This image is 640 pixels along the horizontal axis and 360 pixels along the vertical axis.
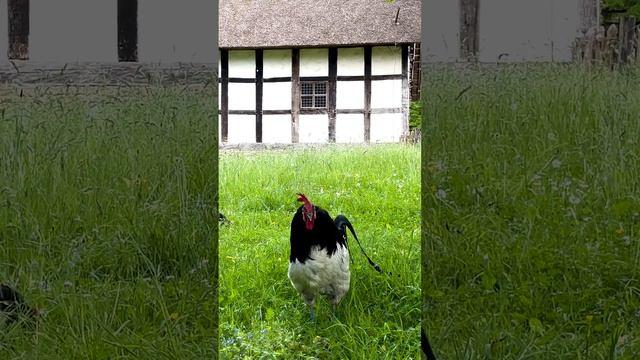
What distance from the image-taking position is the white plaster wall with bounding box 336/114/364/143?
2561mm

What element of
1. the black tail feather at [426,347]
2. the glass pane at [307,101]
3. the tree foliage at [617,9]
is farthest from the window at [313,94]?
the tree foliage at [617,9]

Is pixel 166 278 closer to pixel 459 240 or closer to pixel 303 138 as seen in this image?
pixel 303 138

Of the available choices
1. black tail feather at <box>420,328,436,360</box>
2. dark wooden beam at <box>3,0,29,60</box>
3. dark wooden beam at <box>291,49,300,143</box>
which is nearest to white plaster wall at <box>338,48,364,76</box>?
dark wooden beam at <box>291,49,300,143</box>

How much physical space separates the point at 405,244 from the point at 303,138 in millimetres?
580

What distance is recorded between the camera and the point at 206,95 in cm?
284

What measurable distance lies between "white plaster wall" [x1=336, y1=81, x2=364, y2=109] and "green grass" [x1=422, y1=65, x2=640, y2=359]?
0.28 meters

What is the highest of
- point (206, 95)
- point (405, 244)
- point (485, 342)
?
point (206, 95)

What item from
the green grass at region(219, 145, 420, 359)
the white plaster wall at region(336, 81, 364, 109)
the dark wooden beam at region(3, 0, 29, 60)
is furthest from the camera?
the dark wooden beam at region(3, 0, 29, 60)

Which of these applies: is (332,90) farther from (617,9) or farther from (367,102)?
(617,9)

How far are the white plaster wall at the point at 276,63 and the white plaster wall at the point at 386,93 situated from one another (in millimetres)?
348

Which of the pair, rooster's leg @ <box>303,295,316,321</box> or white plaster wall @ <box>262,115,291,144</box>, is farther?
white plaster wall @ <box>262,115,291,144</box>

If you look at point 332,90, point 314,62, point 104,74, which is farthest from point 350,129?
point 104,74

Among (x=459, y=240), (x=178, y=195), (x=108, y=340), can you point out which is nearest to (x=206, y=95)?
(x=178, y=195)

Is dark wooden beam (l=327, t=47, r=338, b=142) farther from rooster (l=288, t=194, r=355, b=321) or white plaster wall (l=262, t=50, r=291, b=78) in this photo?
rooster (l=288, t=194, r=355, b=321)
